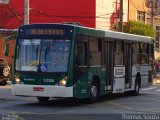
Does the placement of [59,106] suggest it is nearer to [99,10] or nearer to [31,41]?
[31,41]

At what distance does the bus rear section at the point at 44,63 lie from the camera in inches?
746

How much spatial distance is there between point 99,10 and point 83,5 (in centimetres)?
176

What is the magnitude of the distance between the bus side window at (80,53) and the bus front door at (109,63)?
7.44 ft

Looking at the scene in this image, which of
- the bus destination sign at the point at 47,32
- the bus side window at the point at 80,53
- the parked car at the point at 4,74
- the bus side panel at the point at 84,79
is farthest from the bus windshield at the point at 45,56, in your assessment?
the parked car at the point at 4,74

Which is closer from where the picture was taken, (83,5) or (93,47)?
(93,47)

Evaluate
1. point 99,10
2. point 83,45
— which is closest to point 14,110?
point 83,45

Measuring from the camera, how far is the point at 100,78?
21484mm

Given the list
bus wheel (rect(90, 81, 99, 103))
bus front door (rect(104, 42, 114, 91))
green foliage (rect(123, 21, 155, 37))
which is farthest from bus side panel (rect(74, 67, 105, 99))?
green foliage (rect(123, 21, 155, 37))

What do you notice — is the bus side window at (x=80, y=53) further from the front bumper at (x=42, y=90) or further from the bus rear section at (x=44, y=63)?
the front bumper at (x=42, y=90)

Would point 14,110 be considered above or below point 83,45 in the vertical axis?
below

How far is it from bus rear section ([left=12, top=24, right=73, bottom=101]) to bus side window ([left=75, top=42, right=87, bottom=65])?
0.39 meters

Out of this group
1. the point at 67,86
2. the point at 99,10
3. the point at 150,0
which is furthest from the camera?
the point at 150,0

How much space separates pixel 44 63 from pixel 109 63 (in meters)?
4.24

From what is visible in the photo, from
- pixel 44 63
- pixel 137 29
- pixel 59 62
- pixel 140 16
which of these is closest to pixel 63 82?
pixel 59 62
